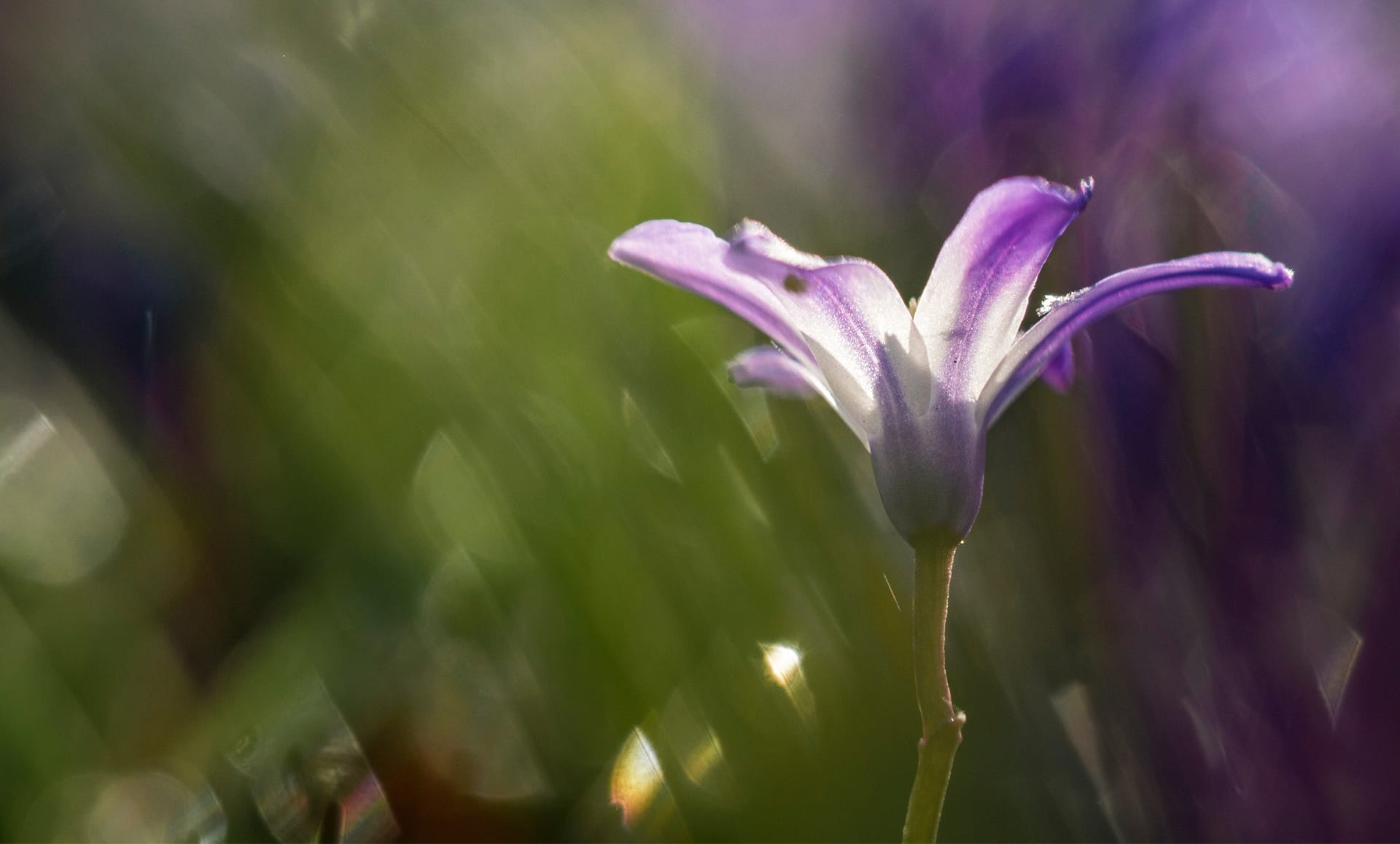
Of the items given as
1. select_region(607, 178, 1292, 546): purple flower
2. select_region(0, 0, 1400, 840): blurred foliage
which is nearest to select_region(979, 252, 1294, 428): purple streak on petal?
select_region(607, 178, 1292, 546): purple flower

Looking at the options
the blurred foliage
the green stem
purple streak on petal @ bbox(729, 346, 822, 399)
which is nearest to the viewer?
the green stem

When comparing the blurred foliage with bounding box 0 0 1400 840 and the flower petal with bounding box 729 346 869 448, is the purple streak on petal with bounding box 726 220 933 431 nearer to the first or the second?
the flower petal with bounding box 729 346 869 448

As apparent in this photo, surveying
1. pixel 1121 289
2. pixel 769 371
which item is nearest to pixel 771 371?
pixel 769 371

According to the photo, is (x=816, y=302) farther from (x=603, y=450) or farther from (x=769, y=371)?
(x=603, y=450)

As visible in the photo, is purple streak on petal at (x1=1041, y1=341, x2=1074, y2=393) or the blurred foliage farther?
the blurred foliage

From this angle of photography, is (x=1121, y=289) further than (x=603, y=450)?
No

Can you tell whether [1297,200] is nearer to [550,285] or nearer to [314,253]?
[550,285]

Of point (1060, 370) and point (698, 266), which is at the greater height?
point (698, 266)
